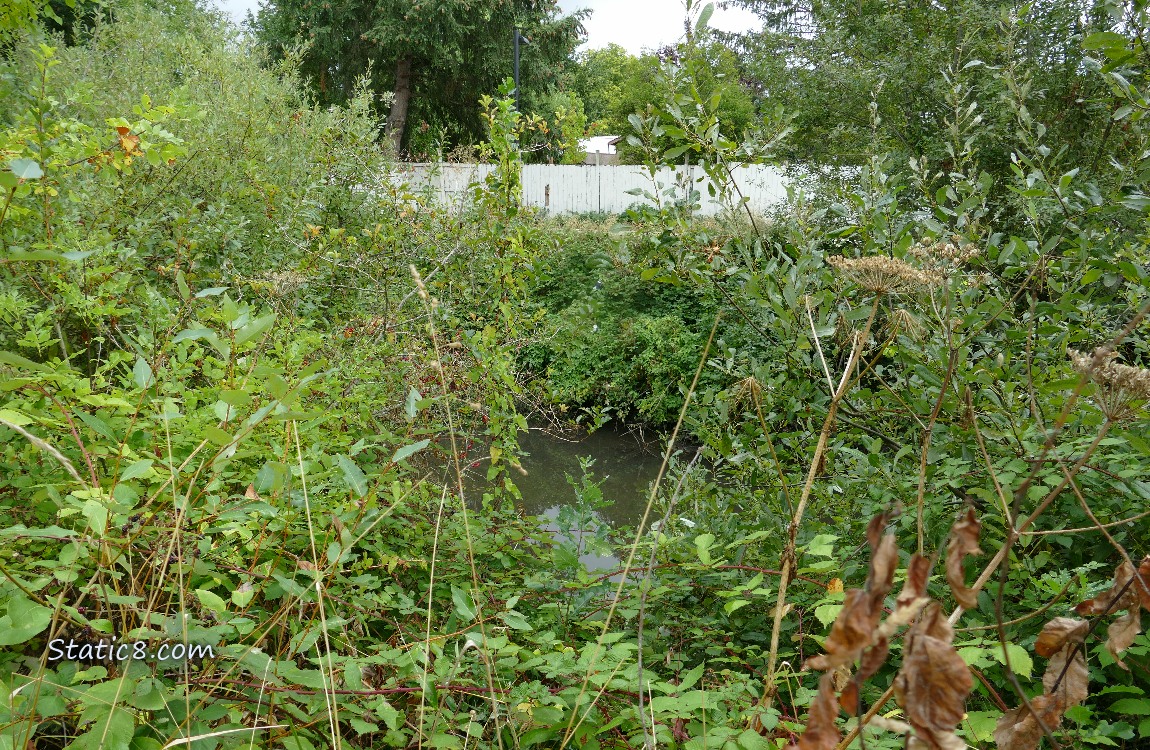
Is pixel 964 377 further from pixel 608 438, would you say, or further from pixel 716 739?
pixel 608 438

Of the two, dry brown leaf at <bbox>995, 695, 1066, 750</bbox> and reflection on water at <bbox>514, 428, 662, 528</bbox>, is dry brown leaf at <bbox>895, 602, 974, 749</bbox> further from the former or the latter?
reflection on water at <bbox>514, 428, 662, 528</bbox>

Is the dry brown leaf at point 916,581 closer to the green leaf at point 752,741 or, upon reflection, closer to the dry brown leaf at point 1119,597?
the dry brown leaf at point 1119,597

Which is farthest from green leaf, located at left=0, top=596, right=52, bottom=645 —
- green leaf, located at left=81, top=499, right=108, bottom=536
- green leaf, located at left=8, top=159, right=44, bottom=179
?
green leaf, located at left=8, top=159, right=44, bottom=179

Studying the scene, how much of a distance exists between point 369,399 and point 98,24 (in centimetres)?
768

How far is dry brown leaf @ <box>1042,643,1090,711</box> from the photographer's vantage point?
2.70 ft

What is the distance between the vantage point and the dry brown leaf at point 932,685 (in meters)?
0.56

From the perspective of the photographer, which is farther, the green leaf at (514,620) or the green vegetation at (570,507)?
the green leaf at (514,620)

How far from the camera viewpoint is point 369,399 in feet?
9.18

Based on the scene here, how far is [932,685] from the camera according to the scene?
1.89 feet

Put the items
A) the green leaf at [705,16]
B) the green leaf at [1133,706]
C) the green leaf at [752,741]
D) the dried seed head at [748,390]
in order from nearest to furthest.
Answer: the green leaf at [752,741] → the green leaf at [1133,706] → the dried seed head at [748,390] → the green leaf at [705,16]

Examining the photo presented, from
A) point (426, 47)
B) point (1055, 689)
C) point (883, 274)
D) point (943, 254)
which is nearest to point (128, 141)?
point (883, 274)

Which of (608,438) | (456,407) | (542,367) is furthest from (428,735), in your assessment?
(542,367)

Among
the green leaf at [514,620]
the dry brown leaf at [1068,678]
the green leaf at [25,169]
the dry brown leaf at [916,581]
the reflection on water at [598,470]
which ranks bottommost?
the reflection on water at [598,470]

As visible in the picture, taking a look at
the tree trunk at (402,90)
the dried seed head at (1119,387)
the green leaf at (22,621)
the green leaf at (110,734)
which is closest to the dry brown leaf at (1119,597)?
the dried seed head at (1119,387)
